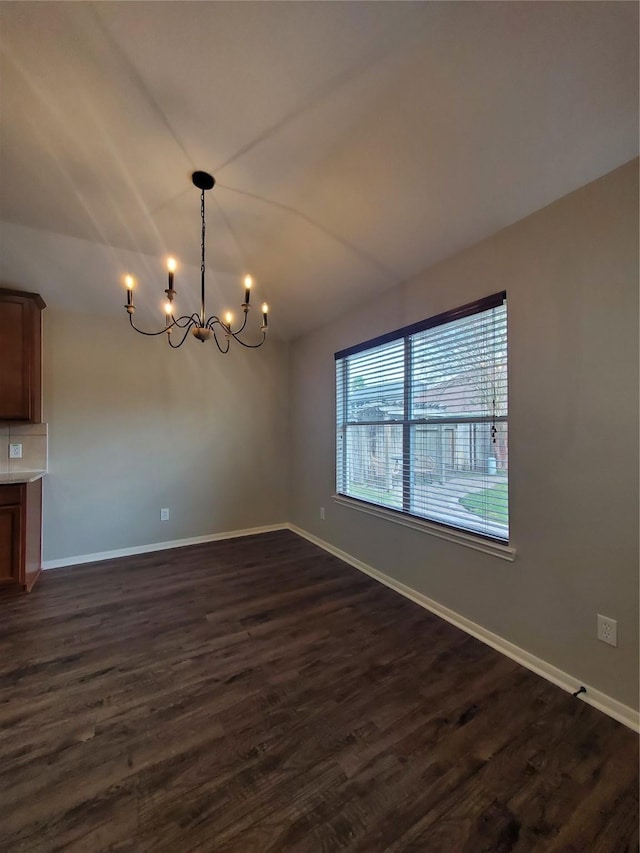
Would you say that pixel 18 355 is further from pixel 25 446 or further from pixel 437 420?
pixel 437 420

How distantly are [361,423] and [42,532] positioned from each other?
10.5ft

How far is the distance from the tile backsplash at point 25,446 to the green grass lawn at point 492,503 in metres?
3.74

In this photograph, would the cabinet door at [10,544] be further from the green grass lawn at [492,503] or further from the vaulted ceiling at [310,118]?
the green grass lawn at [492,503]

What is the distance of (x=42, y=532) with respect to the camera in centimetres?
329

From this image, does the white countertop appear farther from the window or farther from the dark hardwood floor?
the window

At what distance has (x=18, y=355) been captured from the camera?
2.93 meters

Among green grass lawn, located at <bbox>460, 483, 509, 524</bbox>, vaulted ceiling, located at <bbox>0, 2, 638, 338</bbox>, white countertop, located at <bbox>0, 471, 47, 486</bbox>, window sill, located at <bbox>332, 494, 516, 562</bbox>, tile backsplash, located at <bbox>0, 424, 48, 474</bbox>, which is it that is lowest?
window sill, located at <bbox>332, 494, 516, 562</bbox>

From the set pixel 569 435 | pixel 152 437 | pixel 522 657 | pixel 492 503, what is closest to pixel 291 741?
pixel 522 657

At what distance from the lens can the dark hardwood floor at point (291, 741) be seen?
1.15 metres

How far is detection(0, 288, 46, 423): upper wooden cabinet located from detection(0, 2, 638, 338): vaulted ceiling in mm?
438

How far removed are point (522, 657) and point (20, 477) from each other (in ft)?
12.5

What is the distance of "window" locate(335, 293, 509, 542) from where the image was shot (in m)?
2.21

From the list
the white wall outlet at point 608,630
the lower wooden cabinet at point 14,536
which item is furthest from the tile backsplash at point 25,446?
the white wall outlet at point 608,630

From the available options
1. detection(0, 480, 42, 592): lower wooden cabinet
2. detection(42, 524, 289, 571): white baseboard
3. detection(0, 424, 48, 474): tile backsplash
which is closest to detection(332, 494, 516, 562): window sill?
detection(42, 524, 289, 571): white baseboard
